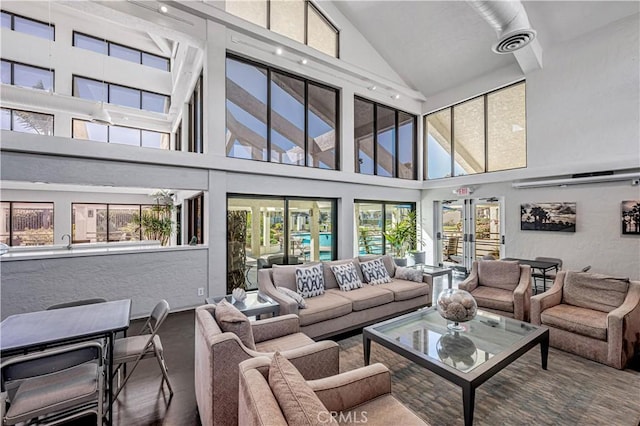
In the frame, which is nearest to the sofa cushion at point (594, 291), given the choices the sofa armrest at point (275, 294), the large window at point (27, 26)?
the sofa armrest at point (275, 294)

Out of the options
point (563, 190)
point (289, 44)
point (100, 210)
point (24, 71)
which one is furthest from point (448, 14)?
point (100, 210)

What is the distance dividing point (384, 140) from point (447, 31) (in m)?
2.82

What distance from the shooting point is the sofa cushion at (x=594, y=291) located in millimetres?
3318

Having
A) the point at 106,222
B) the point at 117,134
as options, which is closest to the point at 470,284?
the point at 106,222

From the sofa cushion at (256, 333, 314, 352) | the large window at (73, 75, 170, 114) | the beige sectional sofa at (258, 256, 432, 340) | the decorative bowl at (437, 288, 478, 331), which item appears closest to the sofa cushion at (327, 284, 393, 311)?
the beige sectional sofa at (258, 256, 432, 340)

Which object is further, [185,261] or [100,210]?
[100,210]

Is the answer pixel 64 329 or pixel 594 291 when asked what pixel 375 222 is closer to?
pixel 594 291

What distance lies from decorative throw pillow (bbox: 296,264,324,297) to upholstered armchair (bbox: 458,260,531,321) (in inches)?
96.6

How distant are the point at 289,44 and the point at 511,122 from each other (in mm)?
5507

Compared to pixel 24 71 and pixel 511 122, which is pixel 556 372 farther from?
pixel 24 71

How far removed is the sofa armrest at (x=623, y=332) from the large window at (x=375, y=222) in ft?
16.0

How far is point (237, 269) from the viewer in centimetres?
541

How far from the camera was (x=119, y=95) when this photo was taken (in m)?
8.89

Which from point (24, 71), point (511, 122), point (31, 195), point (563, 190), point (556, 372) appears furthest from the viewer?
point (31, 195)
